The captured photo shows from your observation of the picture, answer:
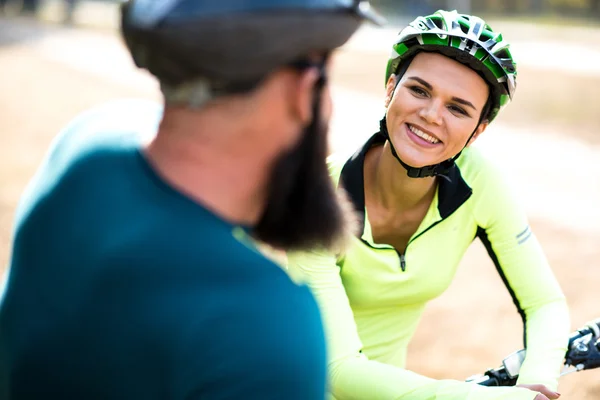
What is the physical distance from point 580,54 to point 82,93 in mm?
11252

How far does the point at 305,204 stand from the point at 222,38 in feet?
1.29

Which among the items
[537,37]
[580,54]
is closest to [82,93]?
[580,54]

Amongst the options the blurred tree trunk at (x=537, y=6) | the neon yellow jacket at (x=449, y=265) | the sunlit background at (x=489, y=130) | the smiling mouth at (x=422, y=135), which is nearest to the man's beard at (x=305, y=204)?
the neon yellow jacket at (x=449, y=265)

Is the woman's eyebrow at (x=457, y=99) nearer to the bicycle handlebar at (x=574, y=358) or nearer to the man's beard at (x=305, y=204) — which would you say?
the bicycle handlebar at (x=574, y=358)

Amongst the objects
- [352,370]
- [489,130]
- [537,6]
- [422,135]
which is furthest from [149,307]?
[537,6]

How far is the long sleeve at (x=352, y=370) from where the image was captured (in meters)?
2.46

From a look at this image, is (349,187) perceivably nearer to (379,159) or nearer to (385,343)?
(379,159)

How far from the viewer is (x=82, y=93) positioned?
52.5 feet

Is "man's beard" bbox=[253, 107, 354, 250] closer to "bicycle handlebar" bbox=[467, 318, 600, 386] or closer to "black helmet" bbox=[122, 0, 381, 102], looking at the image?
"black helmet" bbox=[122, 0, 381, 102]

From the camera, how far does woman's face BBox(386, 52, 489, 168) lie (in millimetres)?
3010

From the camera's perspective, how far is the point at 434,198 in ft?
10.4

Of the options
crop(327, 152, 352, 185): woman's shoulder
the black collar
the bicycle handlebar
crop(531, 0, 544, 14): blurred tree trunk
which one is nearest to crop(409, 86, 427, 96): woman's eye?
the black collar

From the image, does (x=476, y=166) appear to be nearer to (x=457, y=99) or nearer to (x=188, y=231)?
(x=457, y=99)

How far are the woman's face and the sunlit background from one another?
489mm
